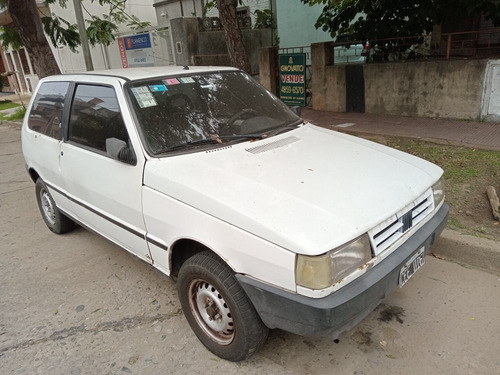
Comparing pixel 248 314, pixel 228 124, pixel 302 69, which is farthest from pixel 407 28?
pixel 248 314

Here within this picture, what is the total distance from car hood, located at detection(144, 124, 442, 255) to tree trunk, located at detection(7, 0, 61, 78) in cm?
838

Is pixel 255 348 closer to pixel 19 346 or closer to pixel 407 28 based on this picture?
pixel 19 346

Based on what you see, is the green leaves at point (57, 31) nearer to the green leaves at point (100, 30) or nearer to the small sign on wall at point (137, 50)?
the green leaves at point (100, 30)

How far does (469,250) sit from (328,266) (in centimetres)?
208

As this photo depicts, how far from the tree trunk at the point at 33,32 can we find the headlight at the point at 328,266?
31.4ft

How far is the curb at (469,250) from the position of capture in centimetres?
320

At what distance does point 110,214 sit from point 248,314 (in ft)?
4.96

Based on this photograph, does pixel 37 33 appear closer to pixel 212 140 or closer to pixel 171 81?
pixel 171 81

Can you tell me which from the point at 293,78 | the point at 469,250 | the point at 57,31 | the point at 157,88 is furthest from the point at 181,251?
the point at 57,31

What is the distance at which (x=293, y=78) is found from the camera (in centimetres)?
988

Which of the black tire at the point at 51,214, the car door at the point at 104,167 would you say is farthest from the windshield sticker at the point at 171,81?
the black tire at the point at 51,214

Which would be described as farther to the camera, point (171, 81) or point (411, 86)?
point (411, 86)

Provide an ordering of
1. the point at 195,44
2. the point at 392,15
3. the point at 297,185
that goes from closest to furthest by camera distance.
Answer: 1. the point at 297,185
2. the point at 392,15
3. the point at 195,44

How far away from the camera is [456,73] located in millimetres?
7035
